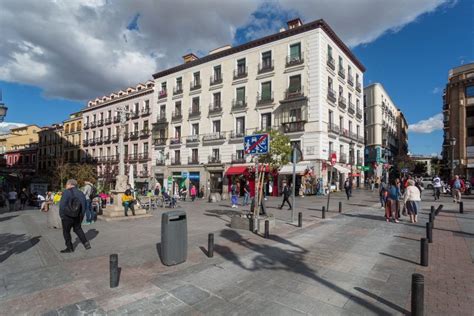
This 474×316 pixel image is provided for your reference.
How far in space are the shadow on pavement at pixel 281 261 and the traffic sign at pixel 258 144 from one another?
2613 mm

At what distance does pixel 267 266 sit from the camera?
5793mm

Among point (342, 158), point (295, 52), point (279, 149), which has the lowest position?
point (342, 158)

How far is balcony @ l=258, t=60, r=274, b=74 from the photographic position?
29.2 meters

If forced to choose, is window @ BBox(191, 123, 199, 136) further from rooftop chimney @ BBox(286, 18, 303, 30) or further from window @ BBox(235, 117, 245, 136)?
rooftop chimney @ BBox(286, 18, 303, 30)

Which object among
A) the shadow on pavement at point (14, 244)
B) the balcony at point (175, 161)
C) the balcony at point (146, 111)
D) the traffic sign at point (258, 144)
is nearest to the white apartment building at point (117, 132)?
the balcony at point (146, 111)

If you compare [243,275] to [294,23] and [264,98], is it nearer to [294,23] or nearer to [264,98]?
[264,98]

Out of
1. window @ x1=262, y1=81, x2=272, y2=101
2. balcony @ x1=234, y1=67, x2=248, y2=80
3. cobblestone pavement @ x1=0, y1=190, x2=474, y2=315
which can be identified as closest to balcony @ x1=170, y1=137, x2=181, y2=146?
balcony @ x1=234, y1=67, x2=248, y2=80

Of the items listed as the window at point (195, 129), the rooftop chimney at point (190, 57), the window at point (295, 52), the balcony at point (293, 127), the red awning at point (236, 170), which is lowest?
the red awning at point (236, 170)

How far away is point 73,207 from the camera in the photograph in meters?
6.68

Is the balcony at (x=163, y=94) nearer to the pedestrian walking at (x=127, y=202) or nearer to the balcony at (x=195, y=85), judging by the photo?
the balcony at (x=195, y=85)

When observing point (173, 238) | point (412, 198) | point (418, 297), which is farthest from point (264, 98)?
point (418, 297)

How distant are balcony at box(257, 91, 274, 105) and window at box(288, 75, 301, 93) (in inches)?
81.4

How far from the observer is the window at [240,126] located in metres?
30.7

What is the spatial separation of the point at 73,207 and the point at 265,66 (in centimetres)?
2608
